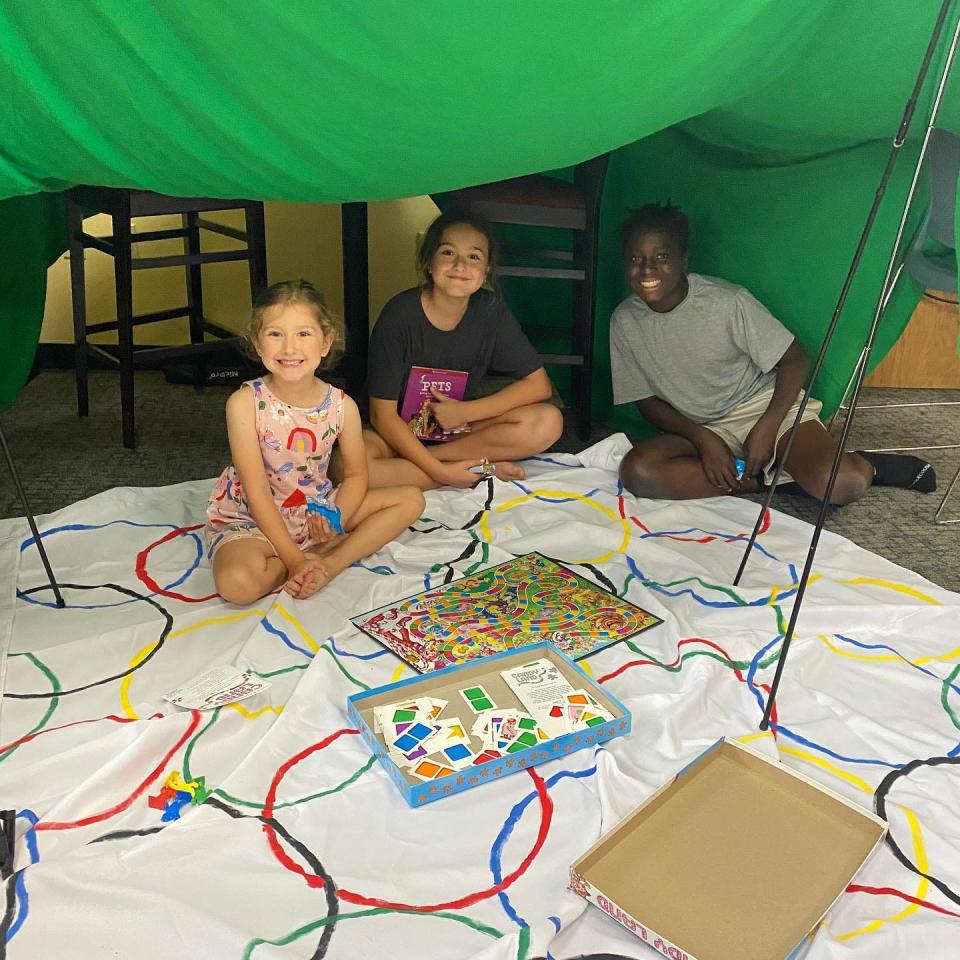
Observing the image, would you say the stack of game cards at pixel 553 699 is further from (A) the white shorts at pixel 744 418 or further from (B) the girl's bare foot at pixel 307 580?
(A) the white shorts at pixel 744 418

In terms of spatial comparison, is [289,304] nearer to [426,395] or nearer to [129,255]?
[426,395]

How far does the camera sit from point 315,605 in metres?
1.64

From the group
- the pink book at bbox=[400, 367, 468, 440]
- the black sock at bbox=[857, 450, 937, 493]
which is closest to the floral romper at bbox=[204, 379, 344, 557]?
the pink book at bbox=[400, 367, 468, 440]

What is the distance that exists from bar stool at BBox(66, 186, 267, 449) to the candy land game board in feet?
3.45

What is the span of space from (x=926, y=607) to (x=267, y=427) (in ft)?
3.66

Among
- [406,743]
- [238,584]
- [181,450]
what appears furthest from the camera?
[181,450]

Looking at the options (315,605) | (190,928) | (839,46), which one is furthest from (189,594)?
(839,46)

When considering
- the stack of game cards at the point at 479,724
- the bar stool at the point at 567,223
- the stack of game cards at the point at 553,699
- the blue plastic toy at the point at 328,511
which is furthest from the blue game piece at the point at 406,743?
the bar stool at the point at 567,223

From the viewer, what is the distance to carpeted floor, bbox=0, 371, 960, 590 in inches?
78.7

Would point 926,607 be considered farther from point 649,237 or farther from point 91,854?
point 91,854

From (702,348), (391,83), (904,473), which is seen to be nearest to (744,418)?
(702,348)

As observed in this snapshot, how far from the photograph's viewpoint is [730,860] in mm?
1127

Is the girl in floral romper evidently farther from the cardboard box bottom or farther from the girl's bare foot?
the cardboard box bottom

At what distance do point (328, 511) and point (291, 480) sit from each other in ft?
0.27
